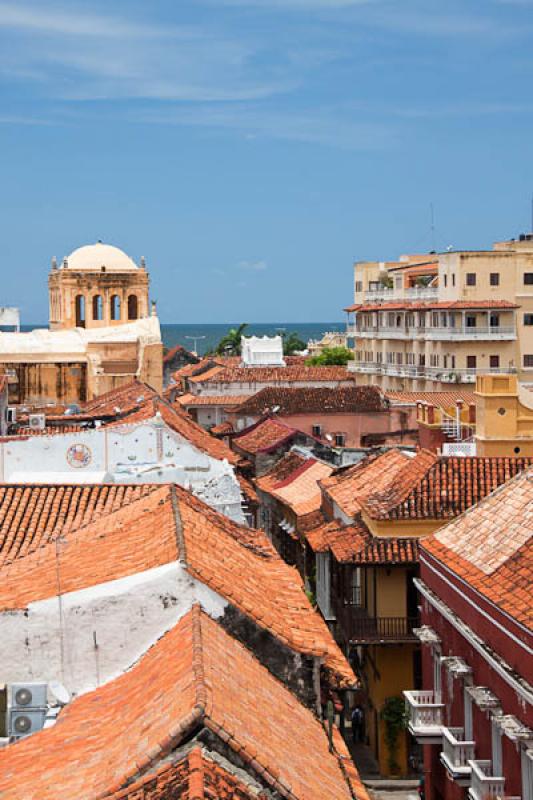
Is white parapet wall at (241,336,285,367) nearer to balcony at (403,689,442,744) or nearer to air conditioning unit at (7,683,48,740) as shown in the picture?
balcony at (403,689,442,744)

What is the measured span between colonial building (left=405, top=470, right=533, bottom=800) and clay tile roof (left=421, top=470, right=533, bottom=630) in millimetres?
20

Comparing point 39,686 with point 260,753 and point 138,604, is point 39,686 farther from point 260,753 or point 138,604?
point 260,753

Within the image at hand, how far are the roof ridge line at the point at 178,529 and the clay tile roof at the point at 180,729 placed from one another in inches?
28.1

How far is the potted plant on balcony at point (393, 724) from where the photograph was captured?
28797 millimetres

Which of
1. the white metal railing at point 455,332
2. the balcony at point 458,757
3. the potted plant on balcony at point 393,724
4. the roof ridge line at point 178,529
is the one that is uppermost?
the white metal railing at point 455,332

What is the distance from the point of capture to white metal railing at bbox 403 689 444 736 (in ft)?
75.1

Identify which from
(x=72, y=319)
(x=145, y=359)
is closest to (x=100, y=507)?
(x=145, y=359)

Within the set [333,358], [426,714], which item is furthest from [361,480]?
[333,358]

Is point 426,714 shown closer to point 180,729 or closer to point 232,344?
point 180,729

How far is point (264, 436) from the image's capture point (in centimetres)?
5816

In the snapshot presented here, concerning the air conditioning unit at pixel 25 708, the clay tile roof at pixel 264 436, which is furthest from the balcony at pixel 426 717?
the clay tile roof at pixel 264 436

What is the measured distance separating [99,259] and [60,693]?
50716mm

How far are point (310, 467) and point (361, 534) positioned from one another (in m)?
17.2

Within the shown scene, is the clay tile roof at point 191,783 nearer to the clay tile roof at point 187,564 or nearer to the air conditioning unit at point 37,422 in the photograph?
the clay tile roof at point 187,564
